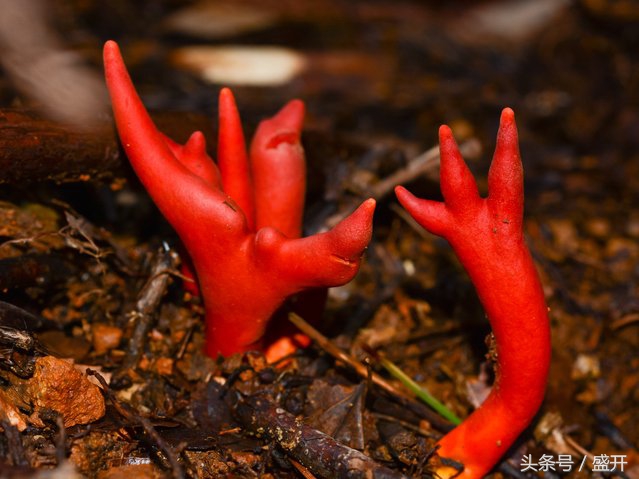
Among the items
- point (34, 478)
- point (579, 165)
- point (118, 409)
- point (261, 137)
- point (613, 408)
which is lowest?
point (613, 408)

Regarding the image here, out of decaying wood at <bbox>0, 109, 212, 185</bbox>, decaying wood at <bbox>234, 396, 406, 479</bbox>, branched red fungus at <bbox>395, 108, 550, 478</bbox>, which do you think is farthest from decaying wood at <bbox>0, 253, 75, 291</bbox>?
branched red fungus at <bbox>395, 108, 550, 478</bbox>

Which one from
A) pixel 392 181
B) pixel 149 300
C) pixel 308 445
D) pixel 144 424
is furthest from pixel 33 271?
pixel 392 181

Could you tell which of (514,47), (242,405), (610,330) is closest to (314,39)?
(514,47)

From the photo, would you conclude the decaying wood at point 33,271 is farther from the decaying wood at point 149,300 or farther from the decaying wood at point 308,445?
the decaying wood at point 308,445

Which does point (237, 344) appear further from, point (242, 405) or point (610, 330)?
point (610, 330)

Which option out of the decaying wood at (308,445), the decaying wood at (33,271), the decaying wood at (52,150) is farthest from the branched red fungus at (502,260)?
the decaying wood at (33,271)

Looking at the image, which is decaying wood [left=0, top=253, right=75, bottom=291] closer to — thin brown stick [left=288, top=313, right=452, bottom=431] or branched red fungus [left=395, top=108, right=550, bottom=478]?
thin brown stick [left=288, top=313, right=452, bottom=431]
